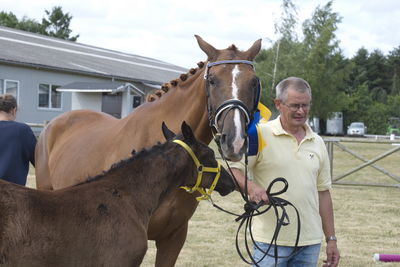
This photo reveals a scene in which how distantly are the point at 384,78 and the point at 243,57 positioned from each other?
232ft

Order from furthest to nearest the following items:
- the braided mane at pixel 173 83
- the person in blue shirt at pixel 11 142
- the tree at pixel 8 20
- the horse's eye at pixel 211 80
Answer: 1. the tree at pixel 8 20
2. the person in blue shirt at pixel 11 142
3. the braided mane at pixel 173 83
4. the horse's eye at pixel 211 80

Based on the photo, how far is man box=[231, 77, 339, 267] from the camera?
3.84m

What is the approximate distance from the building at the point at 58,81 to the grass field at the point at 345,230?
13738 millimetres

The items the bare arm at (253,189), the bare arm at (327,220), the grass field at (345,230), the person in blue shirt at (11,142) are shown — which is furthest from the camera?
the grass field at (345,230)

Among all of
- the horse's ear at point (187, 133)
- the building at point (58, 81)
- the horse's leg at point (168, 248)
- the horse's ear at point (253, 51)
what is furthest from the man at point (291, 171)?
the building at point (58, 81)

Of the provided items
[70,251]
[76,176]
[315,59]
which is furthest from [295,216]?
[315,59]

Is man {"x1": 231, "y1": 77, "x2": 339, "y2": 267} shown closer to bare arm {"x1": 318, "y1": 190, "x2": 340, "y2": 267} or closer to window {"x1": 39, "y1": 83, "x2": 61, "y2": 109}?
bare arm {"x1": 318, "y1": 190, "x2": 340, "y2": 267}

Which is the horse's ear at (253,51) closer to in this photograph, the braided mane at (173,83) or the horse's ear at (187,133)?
the braided mane at (173,83)

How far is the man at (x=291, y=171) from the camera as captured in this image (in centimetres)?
384

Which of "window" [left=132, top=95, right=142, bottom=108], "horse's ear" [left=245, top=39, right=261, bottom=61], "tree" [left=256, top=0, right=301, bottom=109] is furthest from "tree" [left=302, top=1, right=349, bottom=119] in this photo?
"horse's ear" [left=245, top=39, right=261, bottom=61]

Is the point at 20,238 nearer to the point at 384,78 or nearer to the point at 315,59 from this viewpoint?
the point at 315,59

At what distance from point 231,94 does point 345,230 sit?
606 cm

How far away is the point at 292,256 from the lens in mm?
3902

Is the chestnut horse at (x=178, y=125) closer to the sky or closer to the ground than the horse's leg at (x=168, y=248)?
closer to the sky
